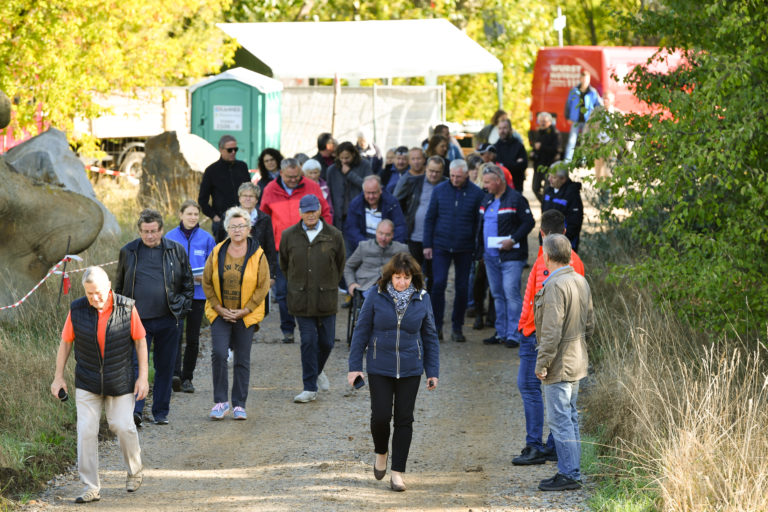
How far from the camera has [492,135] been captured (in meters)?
18.7

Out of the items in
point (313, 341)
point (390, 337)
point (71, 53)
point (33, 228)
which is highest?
point (71, 53)

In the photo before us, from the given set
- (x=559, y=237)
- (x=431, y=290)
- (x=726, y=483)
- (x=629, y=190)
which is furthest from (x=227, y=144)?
(x=726, y=483)

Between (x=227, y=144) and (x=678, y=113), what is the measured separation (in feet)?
17.6

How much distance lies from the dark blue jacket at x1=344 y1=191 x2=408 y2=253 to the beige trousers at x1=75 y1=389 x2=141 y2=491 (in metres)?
5.08

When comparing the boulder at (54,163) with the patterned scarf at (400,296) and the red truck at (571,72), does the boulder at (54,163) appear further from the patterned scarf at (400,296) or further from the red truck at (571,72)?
the red truck at (571,72)

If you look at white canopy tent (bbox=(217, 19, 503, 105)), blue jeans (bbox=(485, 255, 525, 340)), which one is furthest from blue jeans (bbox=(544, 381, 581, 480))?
white canopy tent (bbox=(217, 19, 503, 105))

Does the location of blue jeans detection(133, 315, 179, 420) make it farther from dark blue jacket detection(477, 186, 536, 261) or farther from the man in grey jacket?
dark blue jacket detection(477, 186, 536, 261)

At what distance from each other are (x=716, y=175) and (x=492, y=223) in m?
3.57

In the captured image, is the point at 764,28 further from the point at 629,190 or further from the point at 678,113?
the point at 629,190

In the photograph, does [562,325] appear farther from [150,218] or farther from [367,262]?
[367,262]

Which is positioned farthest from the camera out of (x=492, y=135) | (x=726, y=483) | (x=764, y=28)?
(x=492, y=135)

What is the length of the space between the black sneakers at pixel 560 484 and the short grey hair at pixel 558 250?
149 cm

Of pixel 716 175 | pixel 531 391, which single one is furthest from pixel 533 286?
pixel 716 175

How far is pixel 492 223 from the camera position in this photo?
1201cm
